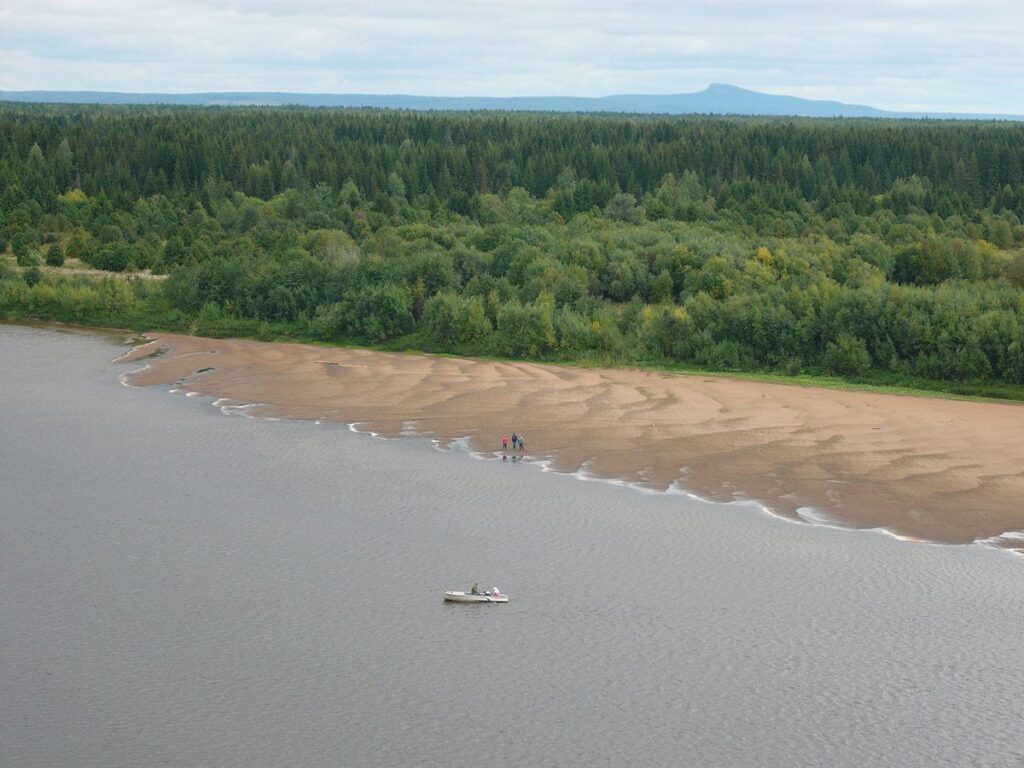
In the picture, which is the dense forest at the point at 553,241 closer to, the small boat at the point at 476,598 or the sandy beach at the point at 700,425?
the sandy beach at the point at 700,425

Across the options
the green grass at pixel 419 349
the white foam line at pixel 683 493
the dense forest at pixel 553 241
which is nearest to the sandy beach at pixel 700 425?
the white foam line at pixel 683 493

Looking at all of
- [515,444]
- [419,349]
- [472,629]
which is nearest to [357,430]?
[515,444]

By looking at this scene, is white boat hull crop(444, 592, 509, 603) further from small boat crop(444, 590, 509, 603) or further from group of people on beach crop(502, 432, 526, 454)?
group of people on beach crop(502, 432, 526, 454)

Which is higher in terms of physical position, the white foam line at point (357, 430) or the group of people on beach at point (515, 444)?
the group of people on beach at point (515, 444)

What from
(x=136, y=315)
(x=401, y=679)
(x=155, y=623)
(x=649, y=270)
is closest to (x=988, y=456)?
(x=401, y=679)

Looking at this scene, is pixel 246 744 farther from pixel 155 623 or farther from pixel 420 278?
pixel 420 278

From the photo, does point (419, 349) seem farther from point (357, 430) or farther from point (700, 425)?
point (700, 425)
